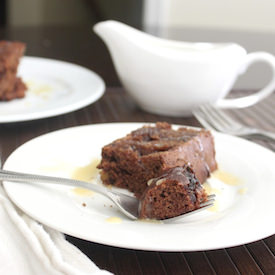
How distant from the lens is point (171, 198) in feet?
3.18

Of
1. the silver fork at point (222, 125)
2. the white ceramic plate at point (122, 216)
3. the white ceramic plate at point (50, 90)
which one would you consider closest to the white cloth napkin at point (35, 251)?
the white ceramic plate at point (122, 216)

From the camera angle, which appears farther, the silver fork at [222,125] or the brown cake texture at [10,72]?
the brown cake texture at [10,72]

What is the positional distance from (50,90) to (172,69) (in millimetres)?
435

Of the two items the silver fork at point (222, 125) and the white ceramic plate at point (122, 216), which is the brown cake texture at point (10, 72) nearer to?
the white ceramic plate at point (122, 216)

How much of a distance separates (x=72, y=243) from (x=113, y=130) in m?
0.48

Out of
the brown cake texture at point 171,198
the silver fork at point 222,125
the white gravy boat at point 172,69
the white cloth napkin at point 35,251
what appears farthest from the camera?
the white gravy boat at point 172,69

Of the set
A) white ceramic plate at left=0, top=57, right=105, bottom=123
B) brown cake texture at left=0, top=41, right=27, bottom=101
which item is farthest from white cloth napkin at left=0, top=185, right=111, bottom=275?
brown cake texture at left=0, top=41, right=27, bottom=101

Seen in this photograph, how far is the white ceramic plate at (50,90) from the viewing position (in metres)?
1.48

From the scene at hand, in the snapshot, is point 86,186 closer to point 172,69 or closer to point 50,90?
point 172,69

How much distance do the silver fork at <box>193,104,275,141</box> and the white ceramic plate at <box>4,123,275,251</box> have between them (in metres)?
0.12

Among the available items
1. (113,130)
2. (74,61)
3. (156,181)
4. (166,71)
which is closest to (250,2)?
(74,61)

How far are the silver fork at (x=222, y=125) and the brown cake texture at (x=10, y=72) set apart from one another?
556mm

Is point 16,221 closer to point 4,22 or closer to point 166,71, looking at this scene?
point 166,71

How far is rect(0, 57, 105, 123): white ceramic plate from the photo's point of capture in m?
1.48
